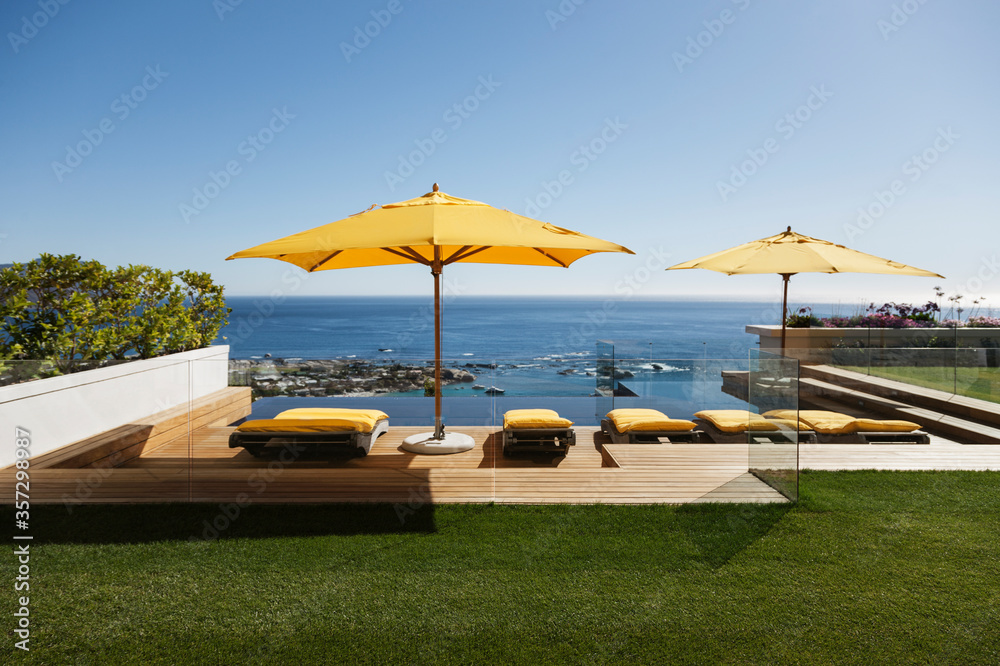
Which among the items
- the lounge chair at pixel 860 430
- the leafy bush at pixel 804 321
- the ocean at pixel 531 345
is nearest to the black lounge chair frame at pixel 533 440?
the ocean at pixel 531 345

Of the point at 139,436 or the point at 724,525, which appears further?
the point at 139,436

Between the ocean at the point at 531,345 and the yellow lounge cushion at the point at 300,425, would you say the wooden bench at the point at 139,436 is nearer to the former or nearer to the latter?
the yellow lounge cushion at the point at 300,425

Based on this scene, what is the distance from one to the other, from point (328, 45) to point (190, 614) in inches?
392

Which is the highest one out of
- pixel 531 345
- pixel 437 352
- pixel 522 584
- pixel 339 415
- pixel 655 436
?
pixel 437 352

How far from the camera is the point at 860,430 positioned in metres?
4.88

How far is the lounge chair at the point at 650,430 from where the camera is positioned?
476 centimetres

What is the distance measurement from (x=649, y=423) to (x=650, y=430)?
0.07 meters

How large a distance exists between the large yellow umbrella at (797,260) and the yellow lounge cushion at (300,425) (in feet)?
13.7

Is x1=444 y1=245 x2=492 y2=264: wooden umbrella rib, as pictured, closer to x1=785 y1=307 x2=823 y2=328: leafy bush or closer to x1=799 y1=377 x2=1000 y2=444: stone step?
x1=799 y1=377 x2=1000 y2=444: stone step

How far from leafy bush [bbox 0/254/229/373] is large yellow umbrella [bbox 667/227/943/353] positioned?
21.1 feet

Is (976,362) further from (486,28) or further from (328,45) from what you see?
(328,45)

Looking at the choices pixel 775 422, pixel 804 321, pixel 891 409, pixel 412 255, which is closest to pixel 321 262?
pixel 412 255

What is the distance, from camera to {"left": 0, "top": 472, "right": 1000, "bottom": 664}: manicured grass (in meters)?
2.00

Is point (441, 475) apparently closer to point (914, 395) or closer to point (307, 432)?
point (307, 432)
